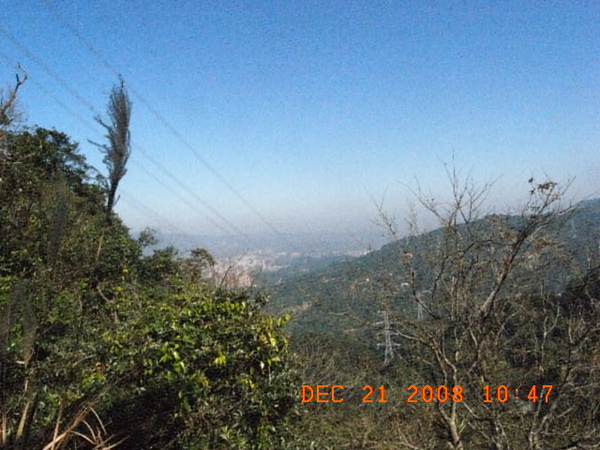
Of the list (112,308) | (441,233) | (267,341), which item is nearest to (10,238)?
(112,308)

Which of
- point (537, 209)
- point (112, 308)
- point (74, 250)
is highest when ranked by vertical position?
point (537, 209)

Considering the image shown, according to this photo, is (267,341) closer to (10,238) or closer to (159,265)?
(10,238)

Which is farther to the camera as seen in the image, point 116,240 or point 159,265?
point 159,265

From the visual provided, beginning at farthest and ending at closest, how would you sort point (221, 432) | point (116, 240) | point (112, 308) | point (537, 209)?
point (116, 240), point (112, 308), point (537, 209), point (221, 432)

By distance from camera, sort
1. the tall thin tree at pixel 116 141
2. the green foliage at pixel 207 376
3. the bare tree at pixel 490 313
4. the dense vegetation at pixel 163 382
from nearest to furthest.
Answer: the dense vegetation at pixel 163 382 → the green foliage at pixel 207 376 → the bare tree at pixel 490 313 → the tall thin tree at pixel 116 141

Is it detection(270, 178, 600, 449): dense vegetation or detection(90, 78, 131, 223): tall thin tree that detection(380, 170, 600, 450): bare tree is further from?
detection(90, 78, 131, 223): tall thin tree

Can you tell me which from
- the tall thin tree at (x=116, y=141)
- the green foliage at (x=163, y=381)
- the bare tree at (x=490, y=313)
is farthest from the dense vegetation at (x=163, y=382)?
the tall thin tree at (x=116, y=141)
